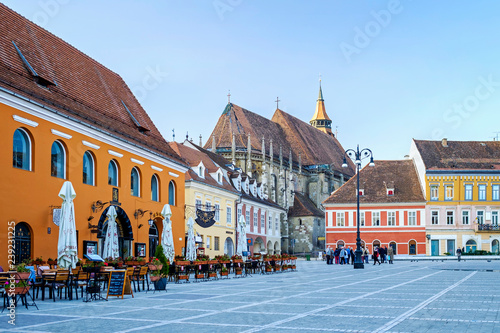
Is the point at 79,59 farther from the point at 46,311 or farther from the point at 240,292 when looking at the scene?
the point at 46,311

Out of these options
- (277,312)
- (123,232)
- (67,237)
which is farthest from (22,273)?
(123,232)

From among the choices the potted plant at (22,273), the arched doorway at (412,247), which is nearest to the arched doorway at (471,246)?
the arched doorway at (412,247)

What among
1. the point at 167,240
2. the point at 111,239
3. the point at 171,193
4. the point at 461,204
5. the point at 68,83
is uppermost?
the point at 68,83

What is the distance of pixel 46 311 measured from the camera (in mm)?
13984

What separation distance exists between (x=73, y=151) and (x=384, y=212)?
50.3 metres

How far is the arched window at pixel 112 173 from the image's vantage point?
28047 mm

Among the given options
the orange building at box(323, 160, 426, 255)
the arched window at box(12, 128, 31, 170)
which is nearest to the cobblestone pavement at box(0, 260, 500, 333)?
the arched window at box(12, 128, 31, 170)

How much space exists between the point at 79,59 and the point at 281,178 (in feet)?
162

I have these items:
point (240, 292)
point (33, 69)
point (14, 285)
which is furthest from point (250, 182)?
point (14, 285)

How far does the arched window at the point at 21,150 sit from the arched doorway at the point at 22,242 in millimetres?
2051

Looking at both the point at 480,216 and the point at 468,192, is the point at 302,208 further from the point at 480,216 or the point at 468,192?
the point at 480,216

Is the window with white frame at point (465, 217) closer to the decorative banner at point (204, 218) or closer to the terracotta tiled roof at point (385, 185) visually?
the terracotta tiled roof at point (385, 185)

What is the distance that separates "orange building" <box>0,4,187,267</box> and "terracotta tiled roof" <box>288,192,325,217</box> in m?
43.8

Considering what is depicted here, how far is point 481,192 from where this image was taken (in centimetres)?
6875
